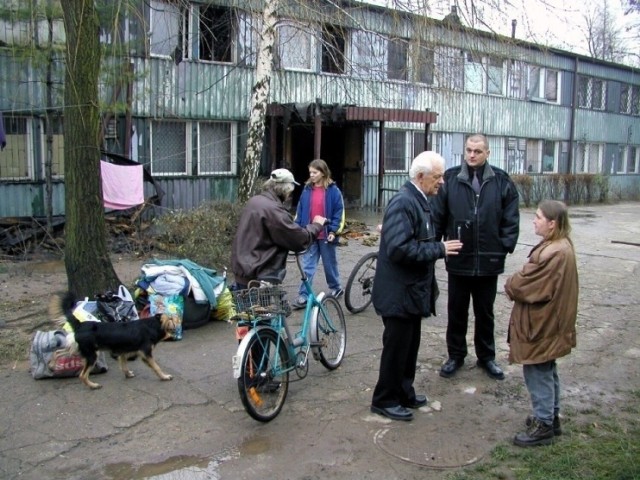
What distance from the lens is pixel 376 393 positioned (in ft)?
14.8

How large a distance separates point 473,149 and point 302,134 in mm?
14277

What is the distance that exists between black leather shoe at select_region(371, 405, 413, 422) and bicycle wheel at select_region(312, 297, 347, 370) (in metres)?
0.81

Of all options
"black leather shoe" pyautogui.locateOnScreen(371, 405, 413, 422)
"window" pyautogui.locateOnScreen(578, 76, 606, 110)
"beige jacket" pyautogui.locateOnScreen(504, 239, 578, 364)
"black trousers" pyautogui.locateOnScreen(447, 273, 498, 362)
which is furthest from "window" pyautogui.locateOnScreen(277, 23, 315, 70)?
"window" pyautogui.locateOnScreen(578, 76, 606, 110)

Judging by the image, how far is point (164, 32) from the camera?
47.8ft

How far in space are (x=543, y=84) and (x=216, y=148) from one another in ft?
52.2

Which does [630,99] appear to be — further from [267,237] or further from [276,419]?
[276,419]

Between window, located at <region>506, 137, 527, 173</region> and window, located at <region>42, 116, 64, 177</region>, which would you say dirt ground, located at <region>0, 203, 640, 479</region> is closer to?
window, located at <region>42, 116, 64, 177</region>

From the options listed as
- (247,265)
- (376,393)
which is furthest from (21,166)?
(376,393)

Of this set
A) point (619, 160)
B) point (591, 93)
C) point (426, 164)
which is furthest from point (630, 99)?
point (426, 164)

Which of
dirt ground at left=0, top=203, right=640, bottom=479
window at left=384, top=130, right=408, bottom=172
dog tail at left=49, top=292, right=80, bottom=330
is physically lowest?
dirt ground at left=0, top=203, right=640, bottom=479

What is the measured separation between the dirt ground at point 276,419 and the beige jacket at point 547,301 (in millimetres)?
668

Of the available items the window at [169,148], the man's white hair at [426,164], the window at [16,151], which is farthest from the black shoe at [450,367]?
the window at [169,148]

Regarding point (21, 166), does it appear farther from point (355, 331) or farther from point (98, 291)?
point (355, 331)

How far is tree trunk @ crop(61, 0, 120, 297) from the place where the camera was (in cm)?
634
